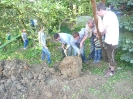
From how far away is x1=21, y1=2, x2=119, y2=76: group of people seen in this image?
5.66 meters

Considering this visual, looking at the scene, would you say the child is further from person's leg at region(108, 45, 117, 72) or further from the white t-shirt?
the white t-shirt

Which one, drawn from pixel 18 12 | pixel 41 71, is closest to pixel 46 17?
pixel 18 12

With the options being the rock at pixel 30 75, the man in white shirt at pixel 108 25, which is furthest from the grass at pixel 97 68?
the man in white shirt at pixel 108 25

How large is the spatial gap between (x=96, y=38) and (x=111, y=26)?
1.15 metres

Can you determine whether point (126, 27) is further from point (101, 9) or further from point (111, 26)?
point (101, 9)

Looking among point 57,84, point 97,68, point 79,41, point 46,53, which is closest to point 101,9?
point 79,41

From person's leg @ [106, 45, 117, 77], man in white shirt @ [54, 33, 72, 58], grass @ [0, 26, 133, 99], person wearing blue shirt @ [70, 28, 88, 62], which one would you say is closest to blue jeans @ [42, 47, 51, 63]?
grass @ [0, 26, 133, 99]

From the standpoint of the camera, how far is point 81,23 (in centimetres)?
1071

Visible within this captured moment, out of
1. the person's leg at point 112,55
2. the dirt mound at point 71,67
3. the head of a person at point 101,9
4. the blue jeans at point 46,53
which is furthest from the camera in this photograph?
the blue jeans at point 46,53

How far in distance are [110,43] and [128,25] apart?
0.91 metres

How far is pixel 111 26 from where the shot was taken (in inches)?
224

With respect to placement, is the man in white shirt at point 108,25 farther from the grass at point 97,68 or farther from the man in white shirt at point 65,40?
the man in white shirt at point 65,40

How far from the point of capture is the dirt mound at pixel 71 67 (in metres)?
6.64

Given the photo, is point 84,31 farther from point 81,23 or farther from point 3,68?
point 81,23
